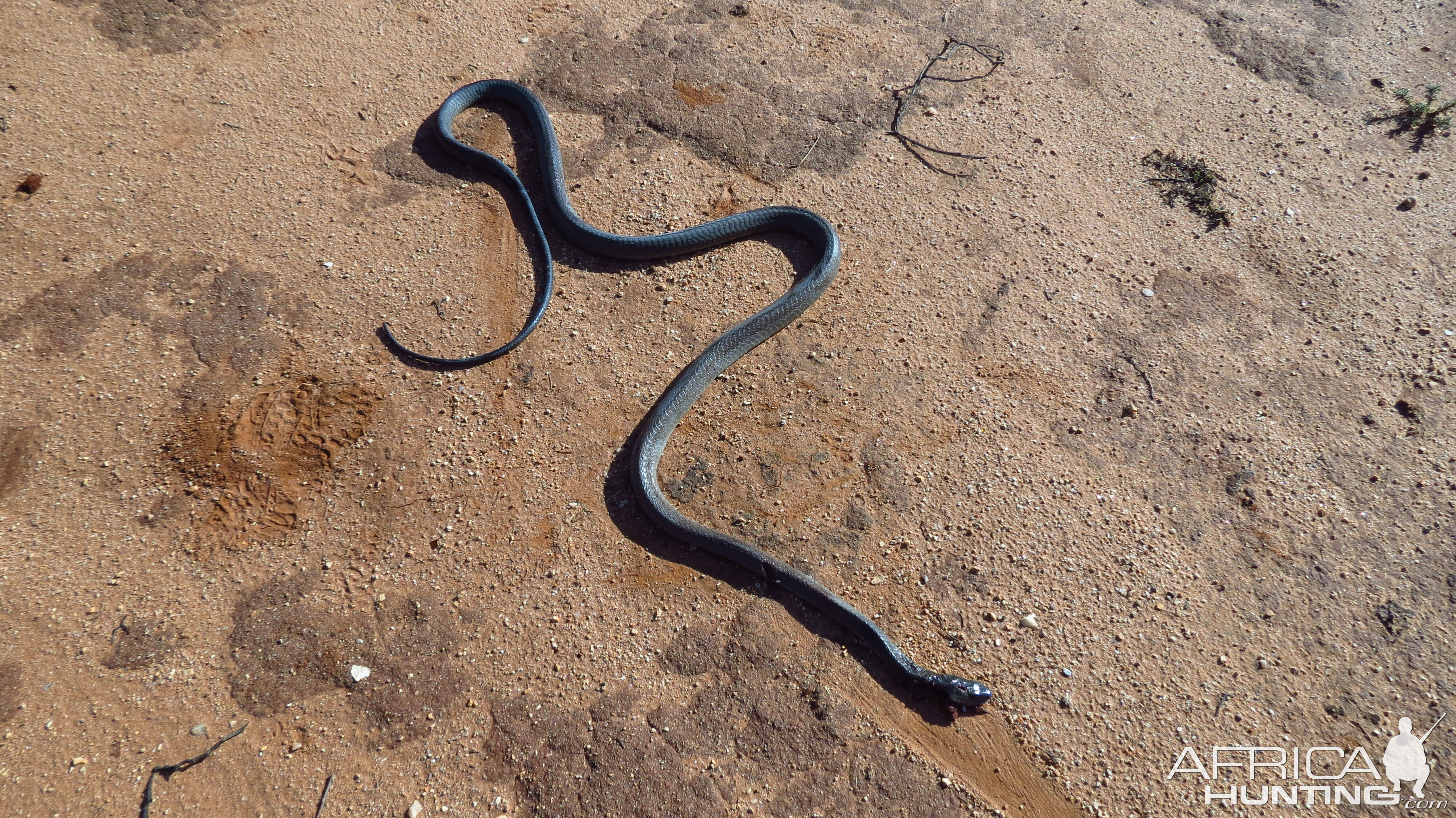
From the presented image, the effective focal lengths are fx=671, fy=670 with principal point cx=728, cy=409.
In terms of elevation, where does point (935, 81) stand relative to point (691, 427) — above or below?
above

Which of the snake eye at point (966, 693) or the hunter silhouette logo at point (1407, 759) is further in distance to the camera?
the snake eye at point (966, 693)

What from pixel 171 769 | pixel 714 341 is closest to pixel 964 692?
pixel 714 341

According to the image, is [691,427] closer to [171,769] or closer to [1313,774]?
[171,769]

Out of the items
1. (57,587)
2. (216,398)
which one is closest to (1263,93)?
(216,398)

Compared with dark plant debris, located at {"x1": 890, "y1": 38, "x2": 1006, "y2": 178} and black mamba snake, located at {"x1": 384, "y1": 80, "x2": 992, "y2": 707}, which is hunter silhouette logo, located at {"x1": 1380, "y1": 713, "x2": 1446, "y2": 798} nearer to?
black mamba snake, located at {"x1": 384, "y1": 80, "x2": 992, "y2": 707}

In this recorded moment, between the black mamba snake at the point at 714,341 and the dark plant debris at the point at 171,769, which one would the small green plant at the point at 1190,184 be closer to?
the black mamba snake at the point at 714,341

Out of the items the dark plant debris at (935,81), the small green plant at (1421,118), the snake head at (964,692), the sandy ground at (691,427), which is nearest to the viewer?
the sandy ground at (691,427)

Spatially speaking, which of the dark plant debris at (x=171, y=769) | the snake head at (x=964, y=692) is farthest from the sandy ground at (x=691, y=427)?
the snake head at (x=964, y=692)
